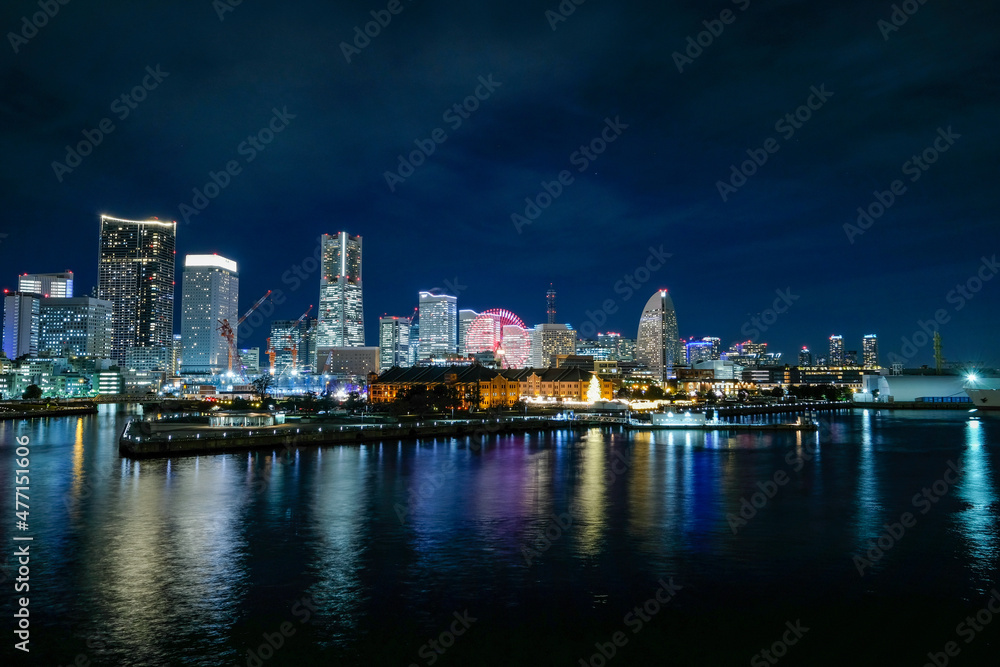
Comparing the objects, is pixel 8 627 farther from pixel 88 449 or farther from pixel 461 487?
pixel 88 449

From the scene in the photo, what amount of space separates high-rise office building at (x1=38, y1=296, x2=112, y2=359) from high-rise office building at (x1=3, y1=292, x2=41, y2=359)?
64.0 inches

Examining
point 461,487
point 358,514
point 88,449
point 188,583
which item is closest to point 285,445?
point 88,449

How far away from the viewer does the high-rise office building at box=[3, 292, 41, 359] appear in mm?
162125

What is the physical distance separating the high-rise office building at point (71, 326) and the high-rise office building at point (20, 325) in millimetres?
1626

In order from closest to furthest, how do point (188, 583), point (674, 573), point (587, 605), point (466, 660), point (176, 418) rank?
point (466, 660) < point (587, 605) < point (188, 583) < point (674, 573) < point (176, 418)

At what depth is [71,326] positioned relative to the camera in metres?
166

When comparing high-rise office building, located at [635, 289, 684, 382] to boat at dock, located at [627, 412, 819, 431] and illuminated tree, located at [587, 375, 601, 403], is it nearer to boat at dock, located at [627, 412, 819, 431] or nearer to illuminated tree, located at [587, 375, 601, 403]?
illuminated tree, located at [587, 375, 601, 403]

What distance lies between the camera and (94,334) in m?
169

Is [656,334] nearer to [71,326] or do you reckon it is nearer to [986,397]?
[986,397]

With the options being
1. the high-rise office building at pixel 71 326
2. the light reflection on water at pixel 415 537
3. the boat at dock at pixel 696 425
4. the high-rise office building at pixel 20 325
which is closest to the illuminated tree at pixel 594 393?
the boat at dock at pixel 696 425

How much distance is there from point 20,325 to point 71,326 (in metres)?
10.6

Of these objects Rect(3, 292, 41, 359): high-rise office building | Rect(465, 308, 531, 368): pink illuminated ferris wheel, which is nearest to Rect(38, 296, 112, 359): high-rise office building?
Rect(3, 292, 41, 359): high-rise office building

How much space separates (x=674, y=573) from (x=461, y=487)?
1240 cm

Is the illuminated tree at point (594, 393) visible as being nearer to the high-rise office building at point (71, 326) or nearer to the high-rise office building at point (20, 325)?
the high-rise office building at point (71, 326)
